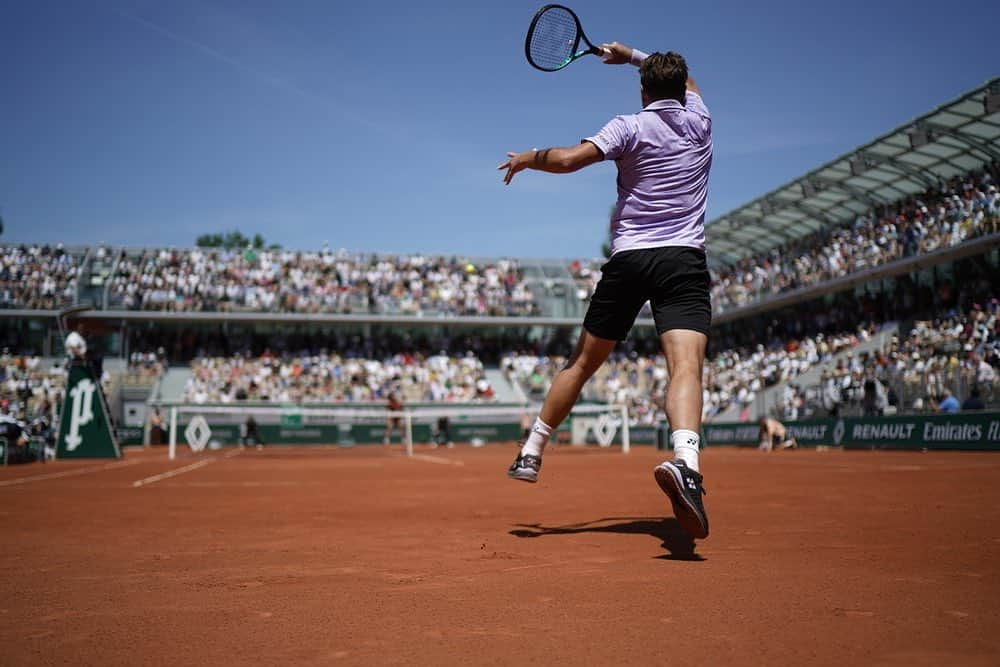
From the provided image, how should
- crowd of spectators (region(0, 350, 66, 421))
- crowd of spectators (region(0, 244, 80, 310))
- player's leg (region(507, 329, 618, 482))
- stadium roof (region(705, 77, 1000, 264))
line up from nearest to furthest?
player's leg (region(507, 329, 618, 482)), stadium roof (region(705, 77, 1000, 264)), crowd of spectators (region(0, 350, 66, 421)), crowd of spectators (region(0, 244, 80, 310))

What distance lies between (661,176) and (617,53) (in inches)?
41.6

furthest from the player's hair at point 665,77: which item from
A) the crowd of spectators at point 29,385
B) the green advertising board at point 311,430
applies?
A: the crowd of spectators at point 29,385

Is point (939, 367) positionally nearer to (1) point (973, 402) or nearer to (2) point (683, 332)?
(1) point (973, 402)

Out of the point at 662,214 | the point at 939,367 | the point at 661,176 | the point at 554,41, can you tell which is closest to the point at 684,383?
the point at 662,214

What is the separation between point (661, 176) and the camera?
168 inches

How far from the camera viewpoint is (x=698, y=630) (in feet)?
7.50

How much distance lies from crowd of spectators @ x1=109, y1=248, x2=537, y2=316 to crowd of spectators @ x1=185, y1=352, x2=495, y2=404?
7.41 ft

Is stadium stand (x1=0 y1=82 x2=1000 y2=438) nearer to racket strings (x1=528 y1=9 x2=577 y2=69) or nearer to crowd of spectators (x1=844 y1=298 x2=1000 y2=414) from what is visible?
crowd of spectators (x1=844 y1=298 x2=1000 y2=414)

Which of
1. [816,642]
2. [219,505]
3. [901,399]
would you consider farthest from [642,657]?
[901,399]

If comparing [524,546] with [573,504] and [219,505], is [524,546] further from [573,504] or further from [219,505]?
[219,505]

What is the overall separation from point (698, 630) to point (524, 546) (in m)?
1.72

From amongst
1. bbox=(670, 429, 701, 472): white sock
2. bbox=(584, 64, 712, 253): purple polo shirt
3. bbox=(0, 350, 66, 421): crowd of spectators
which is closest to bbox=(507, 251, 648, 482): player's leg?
bbox=(584, 64, 712, 253): purple polo shirt

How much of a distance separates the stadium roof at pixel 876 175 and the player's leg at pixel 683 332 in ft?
67.8

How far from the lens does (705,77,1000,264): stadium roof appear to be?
75.5 feet
